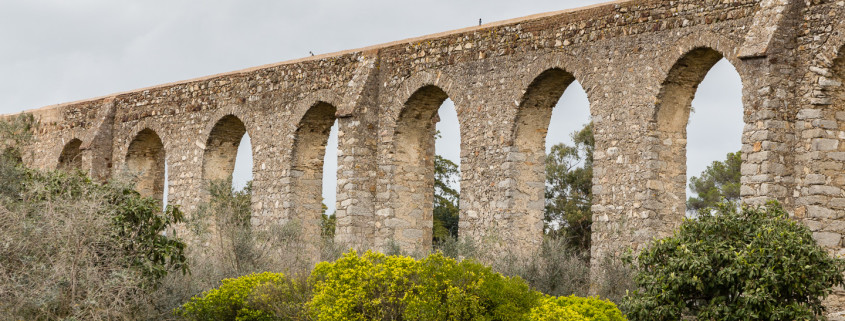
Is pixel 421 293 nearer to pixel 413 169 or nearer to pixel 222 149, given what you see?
pixel 413 169

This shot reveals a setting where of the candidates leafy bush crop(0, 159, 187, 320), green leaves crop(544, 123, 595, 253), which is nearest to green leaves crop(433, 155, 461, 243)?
green leaves crop(544, 123, 595, 253)

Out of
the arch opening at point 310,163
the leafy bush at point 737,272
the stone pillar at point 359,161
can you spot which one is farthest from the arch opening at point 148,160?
the leafy bush at point 737,272

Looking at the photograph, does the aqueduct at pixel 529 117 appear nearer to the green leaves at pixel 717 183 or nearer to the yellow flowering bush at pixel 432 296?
the yellow flowering bush at pixel 432 296

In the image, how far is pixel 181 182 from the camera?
66.9ft

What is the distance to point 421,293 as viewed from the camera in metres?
9.53

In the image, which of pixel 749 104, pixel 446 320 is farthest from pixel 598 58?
pixel 446 320

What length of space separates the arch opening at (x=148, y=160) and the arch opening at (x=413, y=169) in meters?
7.18

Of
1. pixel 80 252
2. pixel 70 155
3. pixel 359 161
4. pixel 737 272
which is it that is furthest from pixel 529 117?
pixel 70 155

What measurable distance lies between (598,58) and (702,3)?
1.61 m

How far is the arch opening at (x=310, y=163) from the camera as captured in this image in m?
18.1

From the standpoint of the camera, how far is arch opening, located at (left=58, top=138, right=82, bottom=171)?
2367 cm

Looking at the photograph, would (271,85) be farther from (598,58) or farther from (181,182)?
(598,58)

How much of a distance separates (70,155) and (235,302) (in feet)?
46.9

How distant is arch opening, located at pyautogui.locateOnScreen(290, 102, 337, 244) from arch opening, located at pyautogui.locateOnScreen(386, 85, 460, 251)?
1.80m
